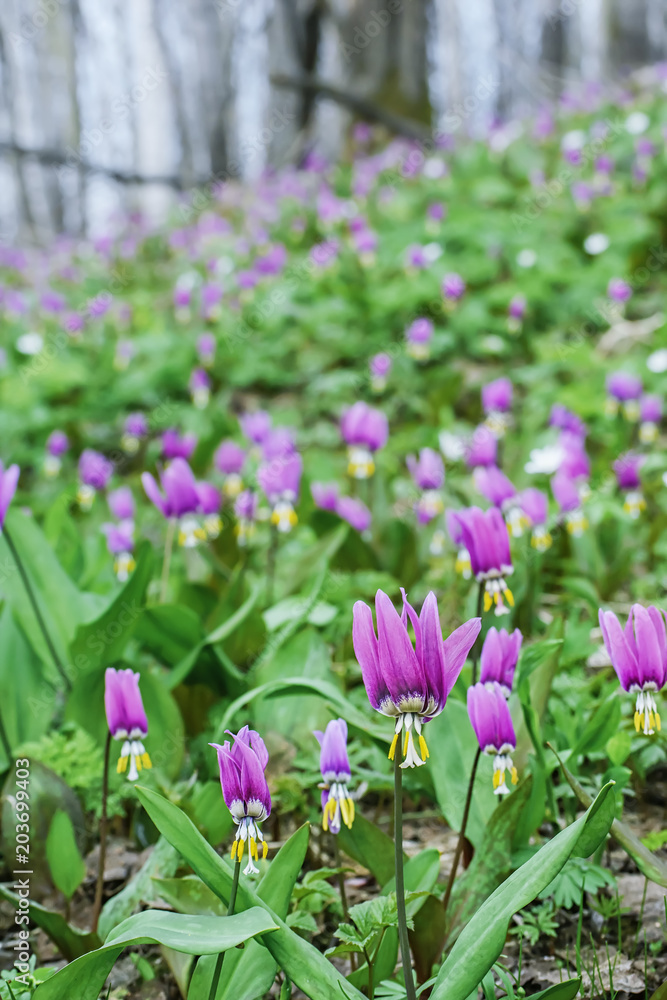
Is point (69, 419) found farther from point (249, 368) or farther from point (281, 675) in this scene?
point (281, 675)

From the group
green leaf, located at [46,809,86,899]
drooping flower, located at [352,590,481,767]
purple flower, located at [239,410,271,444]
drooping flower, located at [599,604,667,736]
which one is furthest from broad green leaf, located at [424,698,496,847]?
purple flower, located at [239,410,271,444]

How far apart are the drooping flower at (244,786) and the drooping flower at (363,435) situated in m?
1.75

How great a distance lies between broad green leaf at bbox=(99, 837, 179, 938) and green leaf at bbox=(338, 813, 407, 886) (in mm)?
314

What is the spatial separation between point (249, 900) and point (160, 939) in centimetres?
17

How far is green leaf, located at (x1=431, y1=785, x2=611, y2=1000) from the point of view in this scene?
98 centimetres

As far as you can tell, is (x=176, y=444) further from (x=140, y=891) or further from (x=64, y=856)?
(x=140, y=891)

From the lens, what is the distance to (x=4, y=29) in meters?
17.2

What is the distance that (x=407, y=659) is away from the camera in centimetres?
98

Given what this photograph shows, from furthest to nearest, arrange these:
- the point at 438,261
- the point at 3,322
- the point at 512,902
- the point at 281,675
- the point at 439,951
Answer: the point at 3,322
the point at 438,261
the point at 281,675
the point at 439,951
the point at 512,902

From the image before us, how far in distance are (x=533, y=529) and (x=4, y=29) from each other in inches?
774

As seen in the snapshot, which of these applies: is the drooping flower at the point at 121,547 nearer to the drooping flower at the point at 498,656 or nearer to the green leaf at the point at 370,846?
the green leaf at the point at 370,846

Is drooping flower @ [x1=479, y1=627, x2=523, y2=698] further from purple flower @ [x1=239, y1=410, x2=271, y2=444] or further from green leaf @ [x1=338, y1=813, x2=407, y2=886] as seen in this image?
purple flower @ [x1=239, y1=410, x2=271, y2=444]

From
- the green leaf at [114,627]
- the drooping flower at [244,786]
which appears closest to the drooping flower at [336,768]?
the drooping flower at [244,786]

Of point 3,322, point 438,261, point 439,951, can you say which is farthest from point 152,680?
point 3,322
